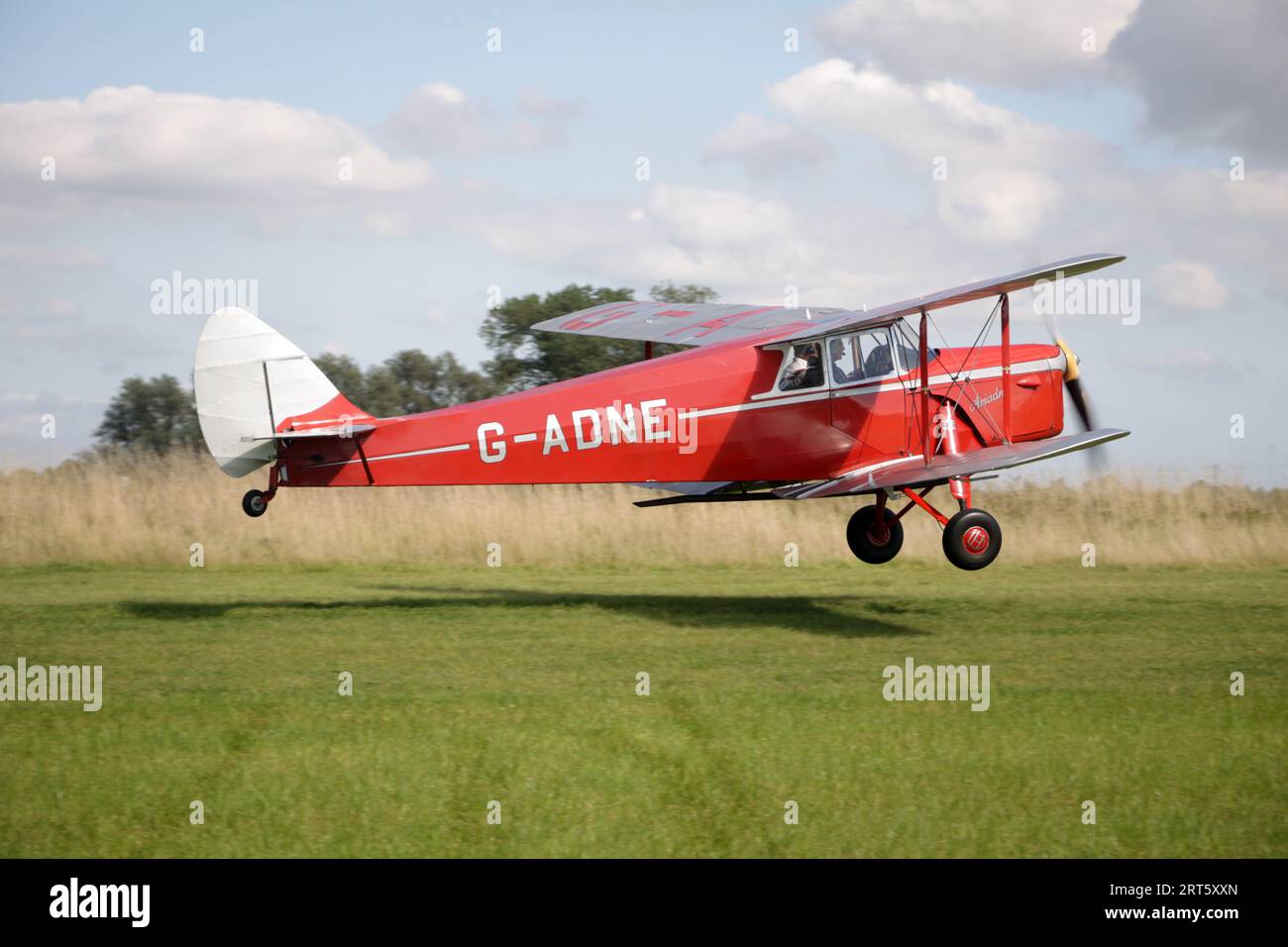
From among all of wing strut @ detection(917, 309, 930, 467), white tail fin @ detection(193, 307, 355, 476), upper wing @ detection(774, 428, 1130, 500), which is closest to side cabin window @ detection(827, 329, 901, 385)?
wing strut @ detection(917, 309, 930, 467)

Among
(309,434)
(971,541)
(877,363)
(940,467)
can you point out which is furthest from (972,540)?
→ (309,434)

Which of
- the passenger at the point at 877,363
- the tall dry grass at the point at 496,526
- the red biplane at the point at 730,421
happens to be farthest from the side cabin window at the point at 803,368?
the tall dry grass at the point at 496,526

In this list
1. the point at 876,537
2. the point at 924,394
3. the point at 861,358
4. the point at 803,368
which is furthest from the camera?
the point at 876,537

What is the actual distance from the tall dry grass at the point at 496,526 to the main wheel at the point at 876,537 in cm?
419

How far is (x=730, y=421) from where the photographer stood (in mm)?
12141

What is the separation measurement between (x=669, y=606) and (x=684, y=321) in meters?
3.95

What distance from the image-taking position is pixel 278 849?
5887mm

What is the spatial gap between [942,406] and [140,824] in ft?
29.0

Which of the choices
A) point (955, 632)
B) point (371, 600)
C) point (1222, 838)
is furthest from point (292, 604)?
point (1222, 838)

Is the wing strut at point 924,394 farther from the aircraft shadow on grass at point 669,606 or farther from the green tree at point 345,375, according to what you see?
the green tree at point 345,375

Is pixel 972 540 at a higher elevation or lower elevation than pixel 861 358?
lower

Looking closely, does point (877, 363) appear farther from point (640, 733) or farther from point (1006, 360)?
point (640, 733)

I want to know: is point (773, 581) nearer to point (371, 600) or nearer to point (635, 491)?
point (371, 600)

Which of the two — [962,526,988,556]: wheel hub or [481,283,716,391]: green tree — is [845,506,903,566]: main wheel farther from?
[481,283,716,391]: green tree
